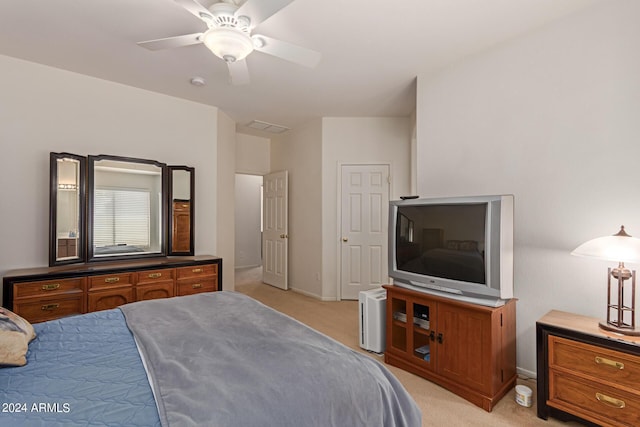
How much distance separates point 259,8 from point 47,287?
282 cm

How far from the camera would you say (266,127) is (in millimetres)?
5059

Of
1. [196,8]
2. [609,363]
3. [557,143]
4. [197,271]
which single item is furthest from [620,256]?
[197,271]

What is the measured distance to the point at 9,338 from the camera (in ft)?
3.93

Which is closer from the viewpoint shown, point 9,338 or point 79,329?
point 9,338

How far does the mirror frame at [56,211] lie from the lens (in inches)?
115

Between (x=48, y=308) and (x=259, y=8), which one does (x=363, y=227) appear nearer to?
(x=259, y=8)

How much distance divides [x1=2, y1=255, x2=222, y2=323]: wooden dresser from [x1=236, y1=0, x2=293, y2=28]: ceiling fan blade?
253 centimetres

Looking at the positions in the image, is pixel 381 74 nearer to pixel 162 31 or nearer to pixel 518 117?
pixel 518 117

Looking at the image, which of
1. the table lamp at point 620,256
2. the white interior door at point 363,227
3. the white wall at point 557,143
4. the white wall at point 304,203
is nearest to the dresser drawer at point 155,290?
the white wall at point 304,203

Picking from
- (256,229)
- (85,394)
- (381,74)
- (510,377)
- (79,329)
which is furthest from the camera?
(256,229)

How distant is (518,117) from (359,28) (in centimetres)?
144

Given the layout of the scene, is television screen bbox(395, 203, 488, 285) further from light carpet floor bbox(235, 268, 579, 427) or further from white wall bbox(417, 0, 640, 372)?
light carpet floor bbox(235, 268, 579, 427)

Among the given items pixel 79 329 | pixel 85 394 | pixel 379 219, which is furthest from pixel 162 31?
pixel 379 219

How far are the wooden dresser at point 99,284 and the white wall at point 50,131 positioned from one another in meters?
0.41
